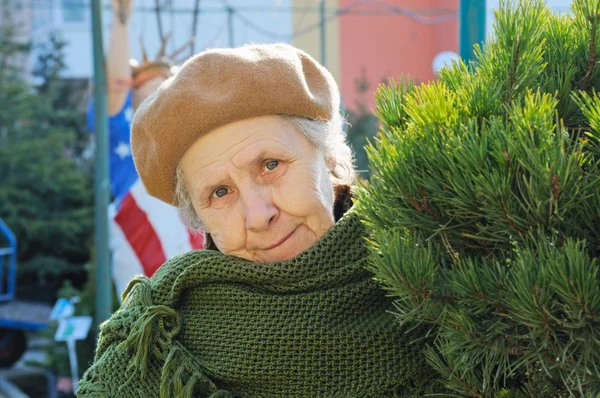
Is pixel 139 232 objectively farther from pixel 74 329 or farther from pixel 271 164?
pixel 271 164

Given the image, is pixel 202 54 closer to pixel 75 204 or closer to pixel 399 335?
pixel 399 335

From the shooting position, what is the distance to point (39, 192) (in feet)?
46.4

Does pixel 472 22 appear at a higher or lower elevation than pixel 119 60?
higher

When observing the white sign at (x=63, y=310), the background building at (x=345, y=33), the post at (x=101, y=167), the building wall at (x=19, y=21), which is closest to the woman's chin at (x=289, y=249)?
the post at (x=101, y=167)

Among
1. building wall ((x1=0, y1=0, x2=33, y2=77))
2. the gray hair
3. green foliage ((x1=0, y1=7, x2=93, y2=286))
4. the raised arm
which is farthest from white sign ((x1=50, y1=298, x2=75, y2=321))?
building wall ((x1=0, y1=0, x2=33, y2=77))

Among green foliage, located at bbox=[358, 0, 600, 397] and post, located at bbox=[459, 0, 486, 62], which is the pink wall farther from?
green foliage, located at bbox=[358, 0, 600, 397]

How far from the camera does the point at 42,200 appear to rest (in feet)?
46.4

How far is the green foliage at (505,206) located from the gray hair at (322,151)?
56 cm

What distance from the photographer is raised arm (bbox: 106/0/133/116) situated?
594cm

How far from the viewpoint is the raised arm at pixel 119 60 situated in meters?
5.94

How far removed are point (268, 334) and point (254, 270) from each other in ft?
0.45

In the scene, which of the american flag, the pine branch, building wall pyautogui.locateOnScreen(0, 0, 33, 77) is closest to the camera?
the pine branch

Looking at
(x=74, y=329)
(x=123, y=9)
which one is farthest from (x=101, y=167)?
(x=74, y=329)

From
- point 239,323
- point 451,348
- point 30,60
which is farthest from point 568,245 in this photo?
point 30,60
